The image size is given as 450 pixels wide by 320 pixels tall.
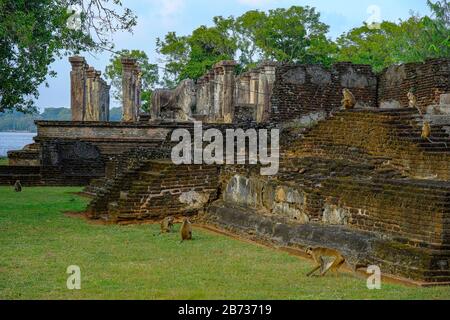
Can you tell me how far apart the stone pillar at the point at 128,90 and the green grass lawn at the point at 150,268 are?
15.1 m

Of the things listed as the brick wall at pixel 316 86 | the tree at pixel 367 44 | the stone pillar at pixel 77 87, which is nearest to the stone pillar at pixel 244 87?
the brick wall at pixel 316 86

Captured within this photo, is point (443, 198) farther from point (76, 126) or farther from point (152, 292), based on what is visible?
point (76, 126)

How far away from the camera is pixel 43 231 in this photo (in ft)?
36.7

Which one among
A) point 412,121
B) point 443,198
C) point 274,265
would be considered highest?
point 412,121

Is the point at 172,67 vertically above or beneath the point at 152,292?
above

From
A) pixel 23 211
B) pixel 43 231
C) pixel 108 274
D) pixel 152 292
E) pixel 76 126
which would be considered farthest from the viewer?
pixel 76 126

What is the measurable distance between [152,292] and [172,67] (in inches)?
1738

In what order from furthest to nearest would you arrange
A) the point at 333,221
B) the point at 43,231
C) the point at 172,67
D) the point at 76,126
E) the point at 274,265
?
1. the point at 172,67
2. the point at 76,126
3. the point at 43,231
4. the point at 333,221
5. the point at 274,265

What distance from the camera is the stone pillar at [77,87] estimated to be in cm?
2653

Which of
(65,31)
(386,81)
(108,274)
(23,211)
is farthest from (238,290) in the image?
(386,81)
